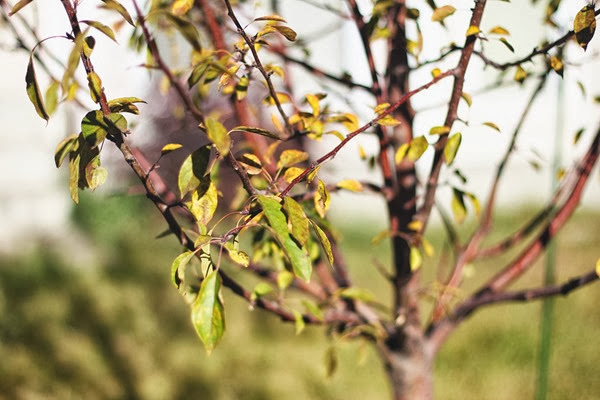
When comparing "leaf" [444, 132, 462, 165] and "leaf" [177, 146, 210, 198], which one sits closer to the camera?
"leaf" [177, 146, 210, 198]

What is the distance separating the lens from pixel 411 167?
1007mm

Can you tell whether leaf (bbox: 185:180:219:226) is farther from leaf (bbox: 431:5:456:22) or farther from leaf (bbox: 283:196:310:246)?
leaf (bbox: 431:5:456:22)

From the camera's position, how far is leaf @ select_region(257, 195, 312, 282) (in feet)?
1.66

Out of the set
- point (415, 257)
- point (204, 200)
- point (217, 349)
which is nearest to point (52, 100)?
point (204, 200)

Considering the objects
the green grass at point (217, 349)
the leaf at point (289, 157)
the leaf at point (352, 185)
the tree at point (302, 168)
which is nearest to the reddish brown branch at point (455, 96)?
the tree at point (302, 168)

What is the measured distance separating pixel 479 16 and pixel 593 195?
460 centimetres

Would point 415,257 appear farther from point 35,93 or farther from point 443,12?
point 35,93

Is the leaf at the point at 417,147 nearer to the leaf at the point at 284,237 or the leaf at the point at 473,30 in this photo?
the leaf at the point at 473,30

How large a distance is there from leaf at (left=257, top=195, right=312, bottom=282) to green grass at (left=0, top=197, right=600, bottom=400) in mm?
1449

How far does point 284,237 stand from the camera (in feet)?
1.66

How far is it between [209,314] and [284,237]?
0.10m

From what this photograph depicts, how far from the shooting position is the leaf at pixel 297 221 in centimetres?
53

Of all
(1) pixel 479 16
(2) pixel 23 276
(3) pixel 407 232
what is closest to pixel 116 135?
(1) pixel 479 16

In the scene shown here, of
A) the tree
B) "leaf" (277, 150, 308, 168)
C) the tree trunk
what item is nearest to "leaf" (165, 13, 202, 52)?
the tree
